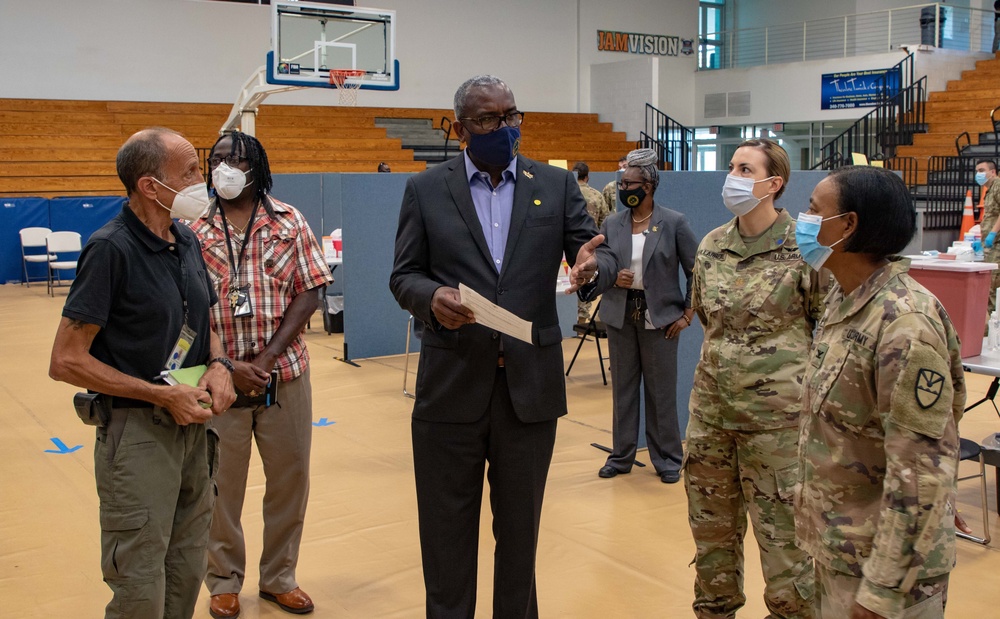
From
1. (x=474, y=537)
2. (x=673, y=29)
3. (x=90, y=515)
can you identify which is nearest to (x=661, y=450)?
(x=474, y=537)

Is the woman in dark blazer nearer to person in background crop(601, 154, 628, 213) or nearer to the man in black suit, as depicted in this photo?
the man in black suit

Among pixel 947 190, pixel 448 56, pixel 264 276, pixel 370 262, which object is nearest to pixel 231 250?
pixel 264 276

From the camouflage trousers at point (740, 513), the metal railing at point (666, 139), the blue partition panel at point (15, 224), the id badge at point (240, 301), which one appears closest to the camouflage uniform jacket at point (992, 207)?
the camouflage trousers at point (740, 513)

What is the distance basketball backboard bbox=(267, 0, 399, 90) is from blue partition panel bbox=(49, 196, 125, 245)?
15.4ft

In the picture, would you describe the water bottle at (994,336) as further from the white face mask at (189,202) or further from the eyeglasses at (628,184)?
the white face mask at (189,202)

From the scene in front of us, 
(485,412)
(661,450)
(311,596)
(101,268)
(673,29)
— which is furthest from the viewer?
(673,29)

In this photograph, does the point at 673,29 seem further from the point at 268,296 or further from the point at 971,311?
the point at 268,296

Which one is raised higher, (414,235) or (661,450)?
(414,235)

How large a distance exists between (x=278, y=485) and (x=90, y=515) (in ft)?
5.56

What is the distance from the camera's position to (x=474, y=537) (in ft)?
9.37

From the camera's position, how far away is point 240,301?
3406mm

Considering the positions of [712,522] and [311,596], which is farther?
[311,596]

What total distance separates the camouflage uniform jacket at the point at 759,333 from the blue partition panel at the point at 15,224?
47.1 ft

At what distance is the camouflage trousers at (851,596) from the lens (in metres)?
1.87
